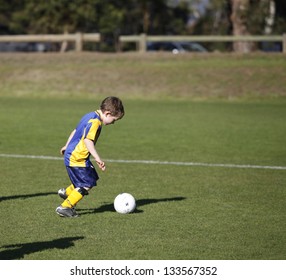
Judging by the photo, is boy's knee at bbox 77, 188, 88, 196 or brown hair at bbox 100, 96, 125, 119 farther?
boy's knee at bbox 77, 188, 88, 196

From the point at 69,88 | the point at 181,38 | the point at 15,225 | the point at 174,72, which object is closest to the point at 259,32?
the point at 181,38

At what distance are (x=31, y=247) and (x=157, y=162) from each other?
718 cm

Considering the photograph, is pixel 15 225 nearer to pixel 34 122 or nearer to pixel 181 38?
pixel 34 122

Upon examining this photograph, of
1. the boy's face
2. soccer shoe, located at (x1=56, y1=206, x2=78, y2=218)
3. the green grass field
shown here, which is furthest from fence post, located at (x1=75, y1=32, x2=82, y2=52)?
soccer shoe, located at (x1=56, y1=206, x2=78, y2=218)

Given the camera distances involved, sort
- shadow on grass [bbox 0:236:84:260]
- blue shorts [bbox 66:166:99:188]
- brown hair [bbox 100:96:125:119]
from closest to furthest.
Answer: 1. shadow on grass [bbox 0:236:84:260]
2. brown hair [bbox 100:96:125:119]
3. blue shorts [bbox 66:166:99:188]

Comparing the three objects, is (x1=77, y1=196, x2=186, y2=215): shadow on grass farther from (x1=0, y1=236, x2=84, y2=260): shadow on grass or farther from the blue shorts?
(x1=0, y1=236, x2=84, y2=260): shadow on grass

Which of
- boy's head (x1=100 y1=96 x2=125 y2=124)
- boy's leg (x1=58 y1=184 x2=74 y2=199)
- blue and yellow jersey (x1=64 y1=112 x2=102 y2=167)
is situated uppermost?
boy's head (x1=100 y1=96 x2=125 y2=124)

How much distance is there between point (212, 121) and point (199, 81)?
9649 mm

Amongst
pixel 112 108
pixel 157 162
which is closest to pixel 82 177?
pixel 112 108

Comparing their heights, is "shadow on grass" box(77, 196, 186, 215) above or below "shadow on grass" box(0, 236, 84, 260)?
below

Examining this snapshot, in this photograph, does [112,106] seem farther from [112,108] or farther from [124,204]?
[124,204]

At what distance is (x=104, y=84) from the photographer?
3281cm

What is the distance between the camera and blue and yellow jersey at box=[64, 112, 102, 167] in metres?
9.70

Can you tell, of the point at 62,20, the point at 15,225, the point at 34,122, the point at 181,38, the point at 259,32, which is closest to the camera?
the point at 15,225
